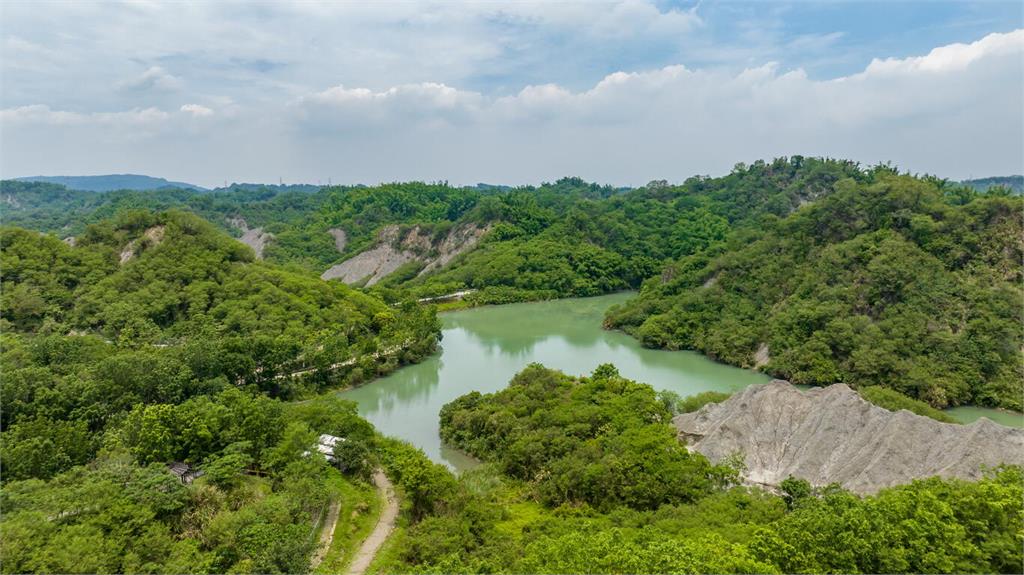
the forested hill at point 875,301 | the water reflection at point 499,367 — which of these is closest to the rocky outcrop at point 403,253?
the water reflection at point 499,367

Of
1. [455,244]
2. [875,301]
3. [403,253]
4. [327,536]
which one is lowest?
[327,536]

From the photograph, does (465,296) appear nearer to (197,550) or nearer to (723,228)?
(723,228)

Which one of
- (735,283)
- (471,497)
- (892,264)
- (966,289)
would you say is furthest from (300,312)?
(966,289)

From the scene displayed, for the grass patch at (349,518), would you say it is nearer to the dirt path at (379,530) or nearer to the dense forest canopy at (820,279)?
the dirt path at (379,530)

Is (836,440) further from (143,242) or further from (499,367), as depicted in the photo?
(143,242)

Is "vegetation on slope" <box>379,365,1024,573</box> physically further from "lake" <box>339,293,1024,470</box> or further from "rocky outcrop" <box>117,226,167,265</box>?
"rocky outcrop" <box>117,226,167,265</box>

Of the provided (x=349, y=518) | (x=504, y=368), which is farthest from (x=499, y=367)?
(x=349, y=518)
